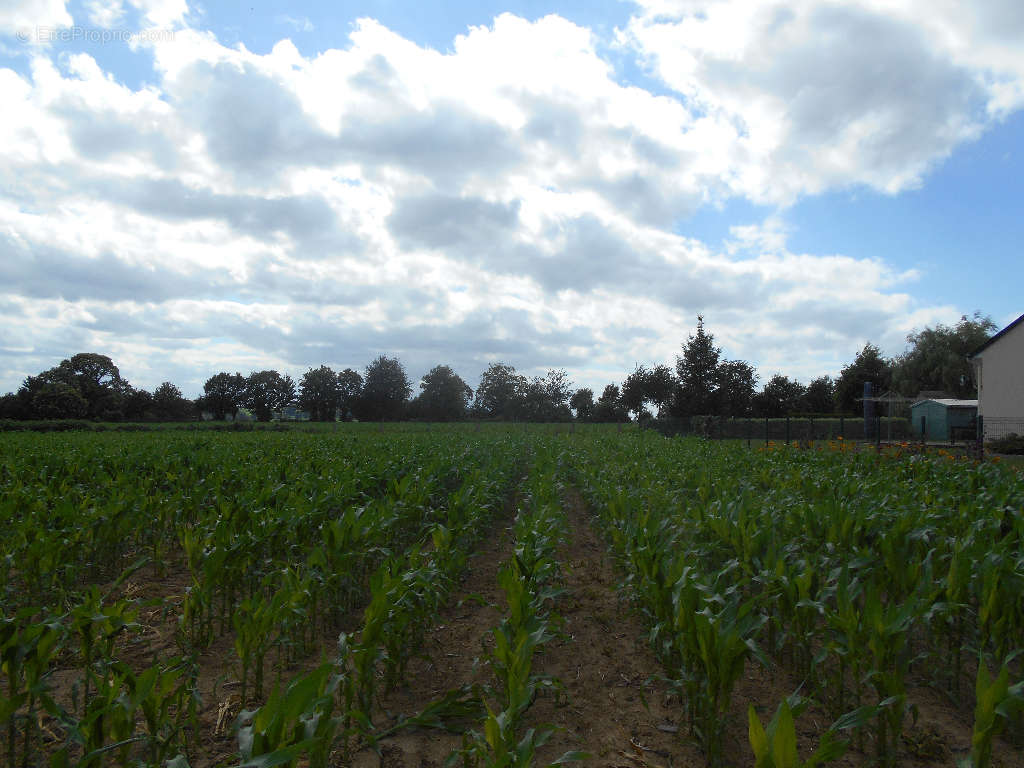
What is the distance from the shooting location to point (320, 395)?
271ft

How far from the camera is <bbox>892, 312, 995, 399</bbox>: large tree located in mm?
49469

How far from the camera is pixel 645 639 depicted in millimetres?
4785

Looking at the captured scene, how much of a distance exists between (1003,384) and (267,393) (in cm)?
8369

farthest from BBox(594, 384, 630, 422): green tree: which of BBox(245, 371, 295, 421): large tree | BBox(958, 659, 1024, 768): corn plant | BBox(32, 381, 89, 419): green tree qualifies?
BBox(958, 659, 1024, 768): corn plant

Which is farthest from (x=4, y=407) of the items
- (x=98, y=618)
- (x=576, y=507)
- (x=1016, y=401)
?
(x=1016, y=401)

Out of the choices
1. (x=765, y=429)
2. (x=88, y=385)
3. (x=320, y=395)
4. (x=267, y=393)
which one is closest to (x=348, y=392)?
(x=320, y=395)

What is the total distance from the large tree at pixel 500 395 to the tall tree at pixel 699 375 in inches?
1743

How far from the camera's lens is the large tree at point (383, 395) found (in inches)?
3086

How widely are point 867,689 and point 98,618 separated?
186 inches

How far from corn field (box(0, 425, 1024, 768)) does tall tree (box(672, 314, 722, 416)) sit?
3028 centimetres

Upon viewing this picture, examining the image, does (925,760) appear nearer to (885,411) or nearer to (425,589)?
(425,589)

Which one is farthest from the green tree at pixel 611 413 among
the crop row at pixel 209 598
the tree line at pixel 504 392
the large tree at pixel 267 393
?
the crop row at pixel 209 598

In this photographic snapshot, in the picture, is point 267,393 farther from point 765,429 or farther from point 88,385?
point 765,429

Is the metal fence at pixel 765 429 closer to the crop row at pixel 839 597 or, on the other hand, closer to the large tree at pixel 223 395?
the crop row at pixel 839 597
